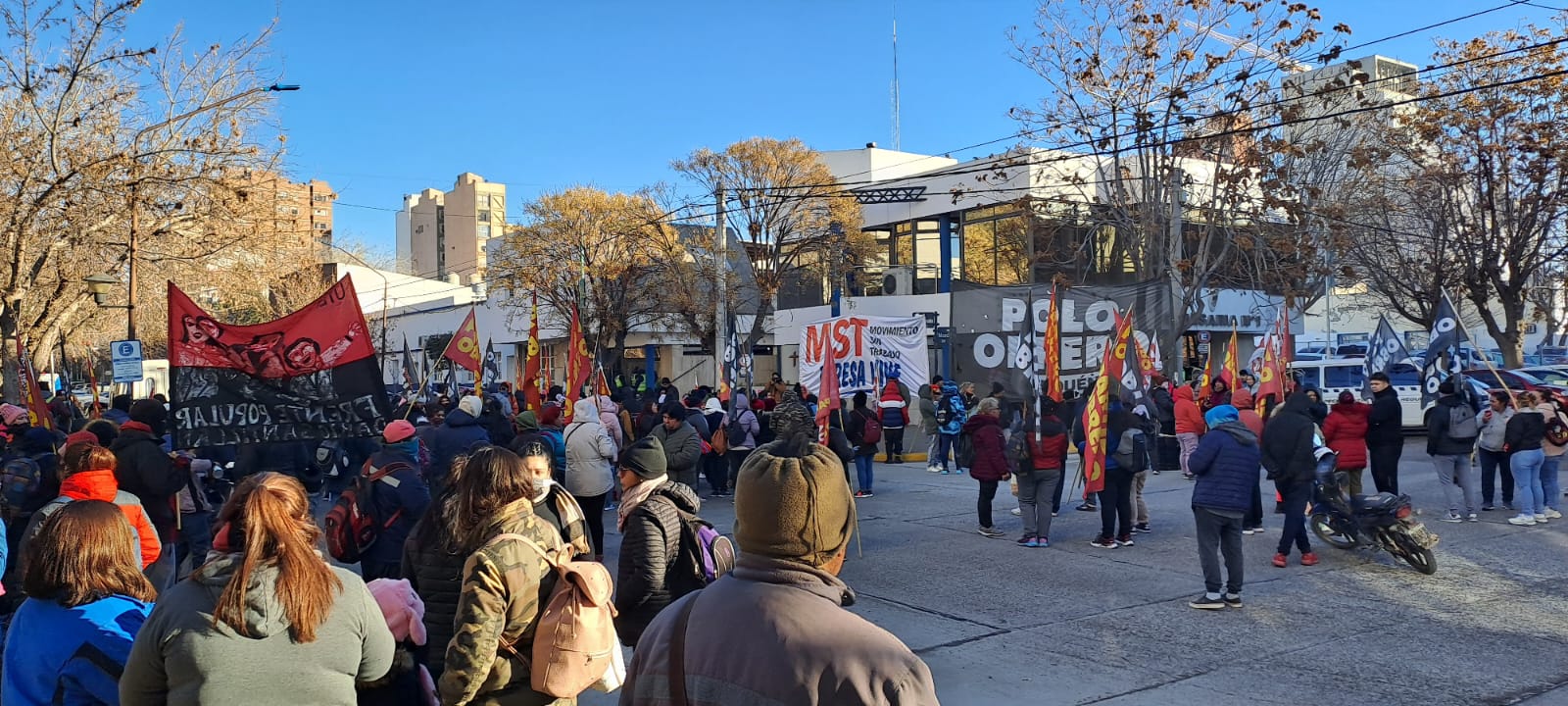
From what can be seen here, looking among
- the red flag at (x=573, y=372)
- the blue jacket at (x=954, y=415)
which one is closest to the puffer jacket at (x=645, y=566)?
the red flag at (x=573, y=372)

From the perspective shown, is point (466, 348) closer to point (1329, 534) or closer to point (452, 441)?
point (452, 441)

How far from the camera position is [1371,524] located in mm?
9414

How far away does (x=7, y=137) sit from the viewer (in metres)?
18.8

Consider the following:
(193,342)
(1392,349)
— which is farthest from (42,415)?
(1392,349)

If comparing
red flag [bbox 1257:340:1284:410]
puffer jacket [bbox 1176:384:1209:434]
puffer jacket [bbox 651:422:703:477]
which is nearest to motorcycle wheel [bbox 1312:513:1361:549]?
puffer jacket [bbox 1176:384:1209:434]

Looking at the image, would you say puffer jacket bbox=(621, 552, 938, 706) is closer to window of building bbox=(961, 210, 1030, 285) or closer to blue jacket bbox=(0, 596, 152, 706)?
blue jacket bbox=(0, 596, 152, 706)

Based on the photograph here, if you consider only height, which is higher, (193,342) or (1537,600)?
(193,342)

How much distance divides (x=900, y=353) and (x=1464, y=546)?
338 inches

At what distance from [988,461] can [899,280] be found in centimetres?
2718

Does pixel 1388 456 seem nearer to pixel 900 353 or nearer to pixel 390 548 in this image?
pixel 900 353

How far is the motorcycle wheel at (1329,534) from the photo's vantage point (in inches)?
389

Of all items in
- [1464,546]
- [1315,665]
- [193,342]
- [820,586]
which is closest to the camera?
[820,586]

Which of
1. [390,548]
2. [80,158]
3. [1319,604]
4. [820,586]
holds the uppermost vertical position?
[80,158]

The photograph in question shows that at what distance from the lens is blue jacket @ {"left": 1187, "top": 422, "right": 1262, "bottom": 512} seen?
7.96 meters
